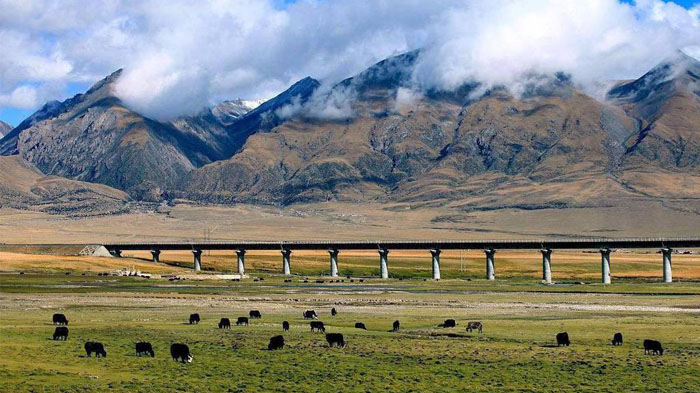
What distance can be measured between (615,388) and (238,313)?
1671 inches

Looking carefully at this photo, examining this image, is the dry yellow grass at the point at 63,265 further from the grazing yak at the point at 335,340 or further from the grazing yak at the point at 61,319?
the grazing yak at the point at 335,340

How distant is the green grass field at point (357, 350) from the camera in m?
40.4

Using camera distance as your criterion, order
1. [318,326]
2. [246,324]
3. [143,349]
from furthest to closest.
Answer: [246,324] → [318,326] → [143,349]

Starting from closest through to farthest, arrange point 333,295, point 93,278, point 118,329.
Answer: point 118,329 → point 333,295 → point 93,278

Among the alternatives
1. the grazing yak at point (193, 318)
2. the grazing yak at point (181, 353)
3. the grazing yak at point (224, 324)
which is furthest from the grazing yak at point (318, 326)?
the grazing yak at point (181, 353)

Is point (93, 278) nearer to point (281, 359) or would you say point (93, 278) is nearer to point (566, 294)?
point (566, 294)

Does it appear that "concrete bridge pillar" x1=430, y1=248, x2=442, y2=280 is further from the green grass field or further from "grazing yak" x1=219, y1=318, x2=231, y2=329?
"grazing yak" x1=219, y1=318, x2=231, y2=329

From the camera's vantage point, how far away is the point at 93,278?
153 metres

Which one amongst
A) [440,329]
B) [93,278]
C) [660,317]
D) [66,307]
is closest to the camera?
[440,329]

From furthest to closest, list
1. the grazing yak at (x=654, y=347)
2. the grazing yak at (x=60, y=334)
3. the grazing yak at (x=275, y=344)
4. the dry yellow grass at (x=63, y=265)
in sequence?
the dry yellow grass at (x=63, y=265) < the grazing yak at (x=60, y=334) < the grazing yak at (x=275, y=344) < the grazing yak at (x=654, y=347)

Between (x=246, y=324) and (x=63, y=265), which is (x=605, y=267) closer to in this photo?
(x=63, y=265)

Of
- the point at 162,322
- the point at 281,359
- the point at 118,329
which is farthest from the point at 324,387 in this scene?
the point at 162,322

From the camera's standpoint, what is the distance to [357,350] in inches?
1994

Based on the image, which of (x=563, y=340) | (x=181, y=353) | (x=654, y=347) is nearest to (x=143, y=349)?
(x=181, y=353)
